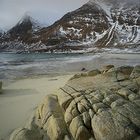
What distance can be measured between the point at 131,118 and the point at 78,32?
59.7 meters

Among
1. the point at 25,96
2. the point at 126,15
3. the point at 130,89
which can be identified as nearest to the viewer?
the point at 130,89

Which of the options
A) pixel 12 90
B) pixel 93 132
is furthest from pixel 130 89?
pixel 12 90

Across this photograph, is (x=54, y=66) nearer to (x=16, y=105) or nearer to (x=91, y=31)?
(x=16, y=105)

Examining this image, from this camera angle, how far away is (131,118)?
15.1 ft

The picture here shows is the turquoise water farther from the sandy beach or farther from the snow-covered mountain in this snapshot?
the snow-covered mountain

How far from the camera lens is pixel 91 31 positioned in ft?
205

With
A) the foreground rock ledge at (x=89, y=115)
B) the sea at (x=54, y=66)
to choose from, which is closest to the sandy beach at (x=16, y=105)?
the foreground rock ledge at (x=89, y=115)

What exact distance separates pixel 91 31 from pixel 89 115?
59.0m

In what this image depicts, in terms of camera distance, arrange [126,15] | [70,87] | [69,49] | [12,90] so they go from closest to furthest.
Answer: [70,87]
[12,90]
[69,49]
[126,15]

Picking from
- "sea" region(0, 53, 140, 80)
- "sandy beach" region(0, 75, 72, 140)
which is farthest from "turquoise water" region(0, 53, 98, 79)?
"sandy beach" region(0, 75, 72, 140)

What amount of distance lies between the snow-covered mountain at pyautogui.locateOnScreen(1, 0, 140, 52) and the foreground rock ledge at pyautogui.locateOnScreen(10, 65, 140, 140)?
46059 mm

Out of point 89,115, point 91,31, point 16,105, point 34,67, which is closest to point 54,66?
point 34,67

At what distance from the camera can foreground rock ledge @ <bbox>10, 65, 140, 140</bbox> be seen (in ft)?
14.5

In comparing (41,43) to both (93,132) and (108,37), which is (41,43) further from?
(93,132)
